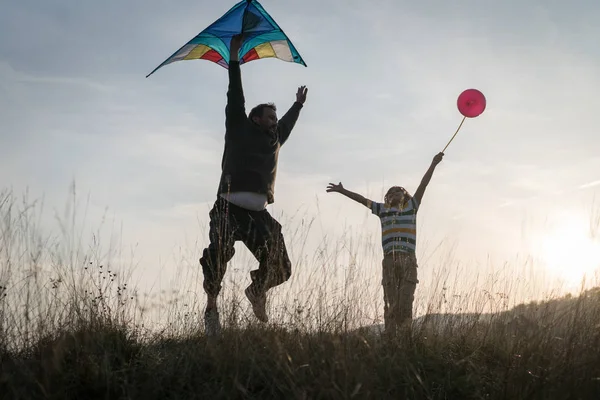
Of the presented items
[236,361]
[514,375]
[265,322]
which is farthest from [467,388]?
[265,322]

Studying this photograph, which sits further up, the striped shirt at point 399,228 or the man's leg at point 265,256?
the striped shirt at point 399,228

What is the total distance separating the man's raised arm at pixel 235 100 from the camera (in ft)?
15.4

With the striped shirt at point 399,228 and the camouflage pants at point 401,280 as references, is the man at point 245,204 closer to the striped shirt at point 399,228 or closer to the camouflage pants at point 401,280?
the camouflage pants at point 401,280

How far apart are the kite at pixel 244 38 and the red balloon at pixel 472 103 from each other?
1.83 metres

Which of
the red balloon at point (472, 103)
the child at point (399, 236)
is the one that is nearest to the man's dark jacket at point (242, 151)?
the child at point (399, 236)

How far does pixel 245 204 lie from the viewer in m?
4.67

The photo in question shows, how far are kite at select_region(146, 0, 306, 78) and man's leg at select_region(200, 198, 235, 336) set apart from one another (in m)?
1.41

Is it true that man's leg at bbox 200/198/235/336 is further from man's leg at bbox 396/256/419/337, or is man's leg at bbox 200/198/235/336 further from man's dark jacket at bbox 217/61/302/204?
man's leg at bbox 396/256/419/337

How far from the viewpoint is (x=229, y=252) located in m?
4.56

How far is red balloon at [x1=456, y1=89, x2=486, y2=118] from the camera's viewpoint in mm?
6207

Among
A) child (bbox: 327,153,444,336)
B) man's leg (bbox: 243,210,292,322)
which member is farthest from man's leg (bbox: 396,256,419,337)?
man's leg (bbox: 243,210,292,322)

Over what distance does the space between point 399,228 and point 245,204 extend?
1891 mm

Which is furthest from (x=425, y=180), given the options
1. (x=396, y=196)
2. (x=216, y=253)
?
(x=216, y=253)

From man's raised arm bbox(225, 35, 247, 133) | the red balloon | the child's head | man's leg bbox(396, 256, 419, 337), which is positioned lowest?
man's leg bbox(396, 256, 419, 337)
